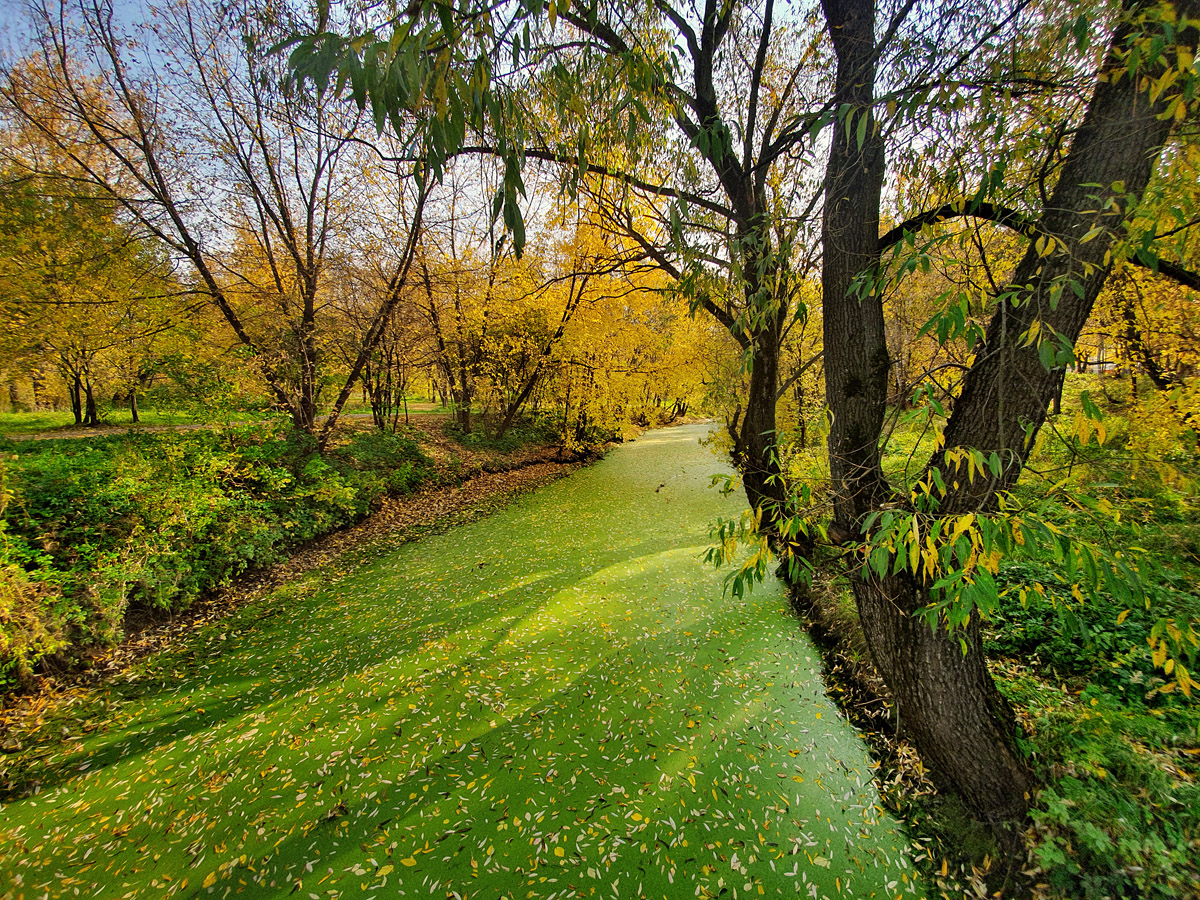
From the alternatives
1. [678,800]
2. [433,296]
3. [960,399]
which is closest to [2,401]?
[433,296]

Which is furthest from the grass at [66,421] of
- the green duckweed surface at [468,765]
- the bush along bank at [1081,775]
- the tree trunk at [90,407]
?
the bush along bank at [1081,775]

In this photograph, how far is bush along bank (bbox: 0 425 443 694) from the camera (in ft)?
12.5

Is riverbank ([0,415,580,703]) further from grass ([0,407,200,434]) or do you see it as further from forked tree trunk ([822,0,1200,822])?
forked tree trunk ([822,0,1200,822])

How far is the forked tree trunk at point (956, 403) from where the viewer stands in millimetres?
1745

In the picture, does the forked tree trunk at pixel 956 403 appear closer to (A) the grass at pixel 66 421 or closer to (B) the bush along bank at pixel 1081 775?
(B) the bush along bank at pixel 1081 775

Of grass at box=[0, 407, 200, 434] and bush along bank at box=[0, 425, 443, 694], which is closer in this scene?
bush along bank at box=[0, 425, 443, 694]

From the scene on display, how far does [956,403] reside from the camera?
2.17m

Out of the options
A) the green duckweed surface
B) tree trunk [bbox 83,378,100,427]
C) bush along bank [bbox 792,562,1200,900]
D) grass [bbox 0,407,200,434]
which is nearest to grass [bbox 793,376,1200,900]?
bush along bank [bbox 792,562,1200,900]

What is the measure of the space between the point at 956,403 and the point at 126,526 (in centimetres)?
795

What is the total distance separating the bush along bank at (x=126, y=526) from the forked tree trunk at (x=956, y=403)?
657cm

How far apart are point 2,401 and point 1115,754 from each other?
32.0 m

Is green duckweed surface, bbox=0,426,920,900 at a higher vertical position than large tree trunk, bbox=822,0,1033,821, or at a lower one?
lower

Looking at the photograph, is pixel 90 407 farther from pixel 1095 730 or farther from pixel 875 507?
pixel 1095 730

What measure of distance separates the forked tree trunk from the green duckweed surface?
0.79 m
